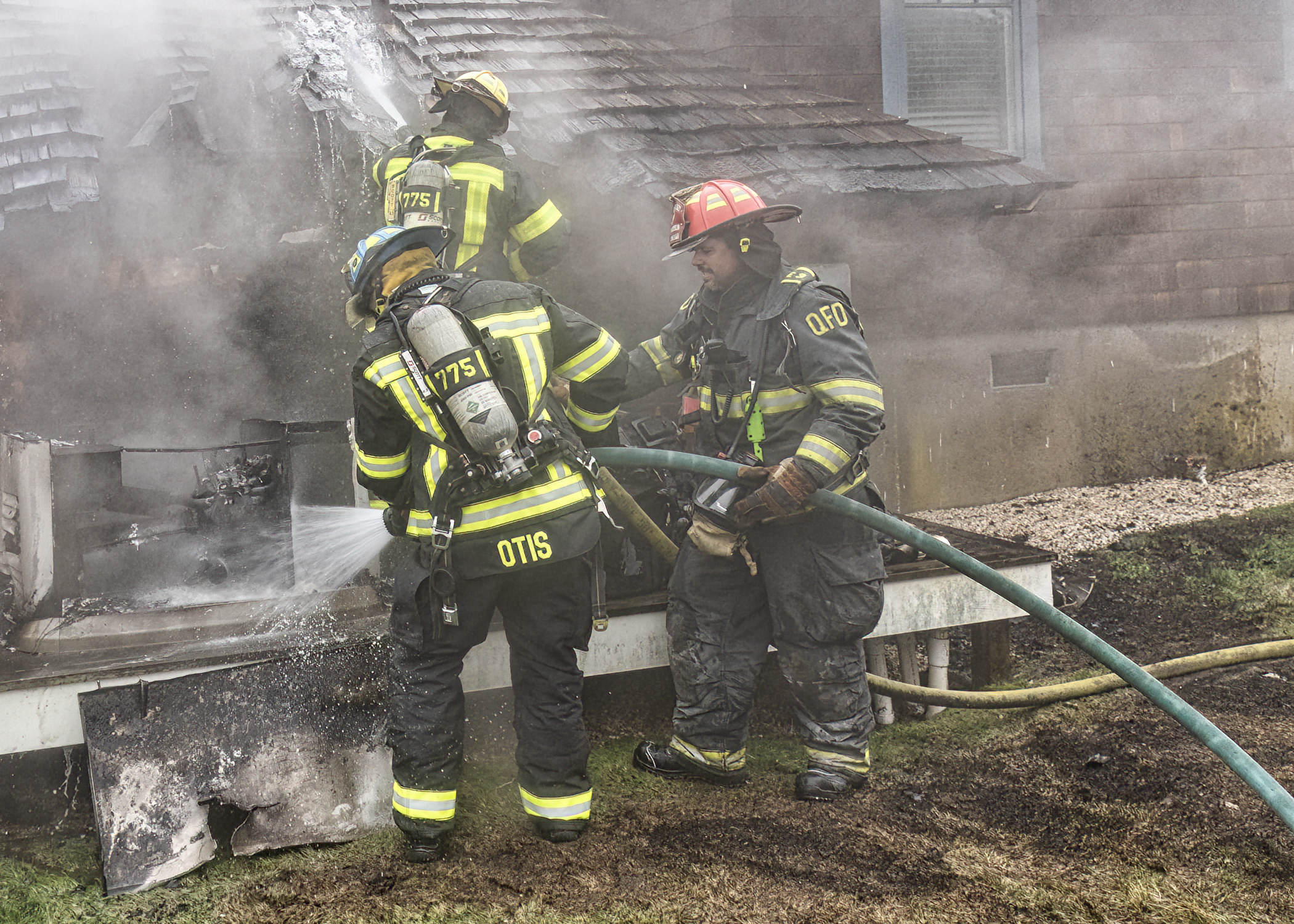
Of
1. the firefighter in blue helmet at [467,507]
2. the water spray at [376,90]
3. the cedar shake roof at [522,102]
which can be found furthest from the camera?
the water spray at [376,90]

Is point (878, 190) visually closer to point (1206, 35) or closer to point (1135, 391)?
point (1135, 391)

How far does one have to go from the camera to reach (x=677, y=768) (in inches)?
143

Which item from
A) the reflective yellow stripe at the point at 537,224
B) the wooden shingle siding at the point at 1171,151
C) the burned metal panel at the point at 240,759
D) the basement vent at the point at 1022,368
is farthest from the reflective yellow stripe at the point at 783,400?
the wooden shingle siding at the point at 1171,151

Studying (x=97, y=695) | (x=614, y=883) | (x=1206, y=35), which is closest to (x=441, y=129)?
(x=97, y=695)

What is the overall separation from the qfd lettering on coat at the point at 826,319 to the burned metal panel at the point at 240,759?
1.92 meters

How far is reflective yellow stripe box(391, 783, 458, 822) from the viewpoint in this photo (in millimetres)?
2990

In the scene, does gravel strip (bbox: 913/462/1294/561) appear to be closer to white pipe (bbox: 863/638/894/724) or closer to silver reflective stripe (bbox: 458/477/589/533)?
white pipe (bbox: 863/638/894/724)

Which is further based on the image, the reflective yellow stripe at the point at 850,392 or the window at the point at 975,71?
the window at the point at 975,71

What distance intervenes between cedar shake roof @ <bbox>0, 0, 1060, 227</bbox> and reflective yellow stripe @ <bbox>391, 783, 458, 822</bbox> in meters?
2.90

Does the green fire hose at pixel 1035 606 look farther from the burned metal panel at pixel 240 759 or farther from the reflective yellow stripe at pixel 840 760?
the burned metal panel at pixel 240 759

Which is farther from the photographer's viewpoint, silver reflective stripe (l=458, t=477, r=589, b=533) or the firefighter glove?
the firefighter glove

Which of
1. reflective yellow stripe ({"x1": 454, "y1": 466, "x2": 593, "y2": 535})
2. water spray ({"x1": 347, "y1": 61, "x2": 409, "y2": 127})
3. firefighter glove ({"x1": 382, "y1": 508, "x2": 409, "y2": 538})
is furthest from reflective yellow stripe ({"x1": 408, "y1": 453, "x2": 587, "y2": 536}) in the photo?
water spray ({"x1": 347, "y1": 61, "x2": 409, "y2": 127})

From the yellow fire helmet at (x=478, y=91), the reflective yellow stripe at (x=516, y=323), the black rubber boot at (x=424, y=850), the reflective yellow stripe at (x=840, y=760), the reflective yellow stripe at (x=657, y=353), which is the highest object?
the yellow fire helmet at (x=478, y=91)

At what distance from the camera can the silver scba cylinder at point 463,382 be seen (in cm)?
279
